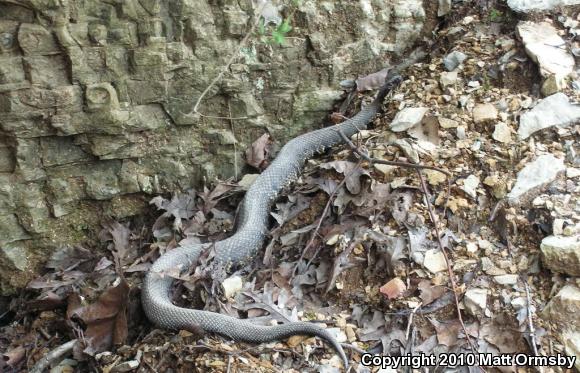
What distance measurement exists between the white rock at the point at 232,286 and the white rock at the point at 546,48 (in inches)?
117

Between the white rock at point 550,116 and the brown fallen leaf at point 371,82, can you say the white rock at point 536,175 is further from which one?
the brown fallen leaf at point 371,82

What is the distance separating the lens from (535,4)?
5.29 m

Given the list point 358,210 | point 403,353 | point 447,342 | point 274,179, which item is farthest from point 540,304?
point 274,179

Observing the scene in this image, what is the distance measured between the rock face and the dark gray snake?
0.33 m

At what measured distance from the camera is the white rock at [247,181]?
5.37 metres

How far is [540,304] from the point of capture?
12.0 feet

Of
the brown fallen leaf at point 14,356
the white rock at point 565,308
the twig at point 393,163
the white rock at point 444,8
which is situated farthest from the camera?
Result: the white rock at point 444,8

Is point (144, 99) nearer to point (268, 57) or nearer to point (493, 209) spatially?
point (268, 57)

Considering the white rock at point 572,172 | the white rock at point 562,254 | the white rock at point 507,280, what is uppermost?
the white rock at point 572,172

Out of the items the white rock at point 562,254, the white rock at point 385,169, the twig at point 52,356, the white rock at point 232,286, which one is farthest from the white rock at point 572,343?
the twig at point 52,356

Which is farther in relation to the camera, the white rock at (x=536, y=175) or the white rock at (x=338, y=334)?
the white rock at (x=536, y=175)

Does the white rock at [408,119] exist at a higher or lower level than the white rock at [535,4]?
lower

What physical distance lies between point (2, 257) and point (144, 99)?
1.76 m

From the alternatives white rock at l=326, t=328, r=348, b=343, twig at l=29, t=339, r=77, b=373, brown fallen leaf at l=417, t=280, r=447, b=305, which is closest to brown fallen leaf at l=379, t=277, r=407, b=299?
brown fallen leaf at l=417, t=280, r=447, b=305
